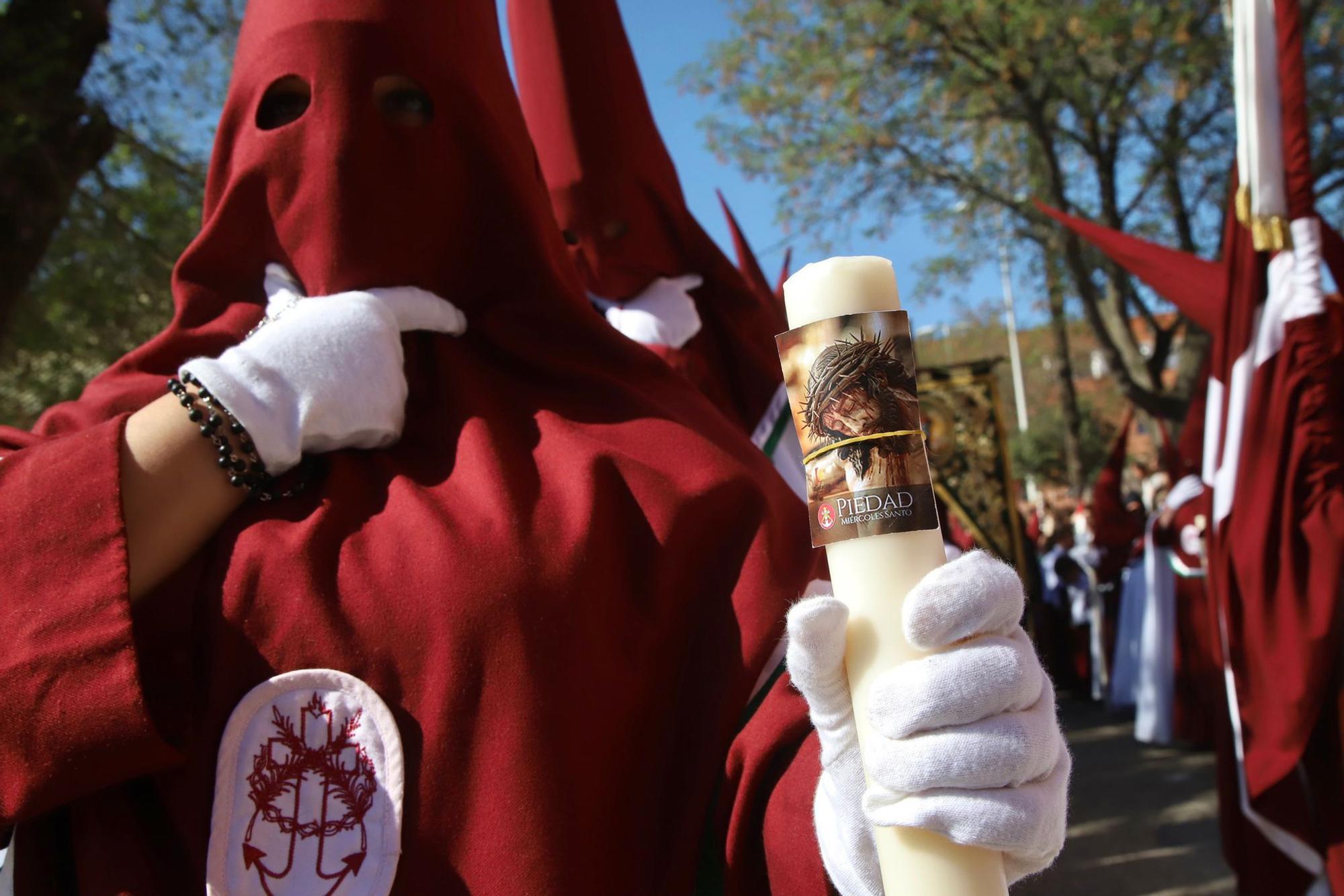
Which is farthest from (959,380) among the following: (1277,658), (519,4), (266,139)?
(266,139)

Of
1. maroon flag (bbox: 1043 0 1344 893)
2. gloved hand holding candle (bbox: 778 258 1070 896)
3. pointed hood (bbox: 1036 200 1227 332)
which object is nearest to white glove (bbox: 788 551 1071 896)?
gloved hand holding candle (bbox: 778 258 1070 896)

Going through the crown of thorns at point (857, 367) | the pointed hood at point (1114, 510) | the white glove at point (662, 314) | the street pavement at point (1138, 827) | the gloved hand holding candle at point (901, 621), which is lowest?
the street pavement at point (1138, 827)

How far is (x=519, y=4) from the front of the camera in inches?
141

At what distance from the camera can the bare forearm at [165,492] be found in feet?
4.39

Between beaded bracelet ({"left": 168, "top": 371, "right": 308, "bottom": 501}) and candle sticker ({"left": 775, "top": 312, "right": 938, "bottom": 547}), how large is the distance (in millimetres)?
802

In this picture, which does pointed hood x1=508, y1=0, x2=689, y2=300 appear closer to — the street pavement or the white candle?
the street pavement

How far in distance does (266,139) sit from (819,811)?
1305 mm

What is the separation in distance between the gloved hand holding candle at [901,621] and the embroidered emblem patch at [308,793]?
2.03 feet

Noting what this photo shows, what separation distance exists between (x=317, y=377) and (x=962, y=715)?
942 millimetres

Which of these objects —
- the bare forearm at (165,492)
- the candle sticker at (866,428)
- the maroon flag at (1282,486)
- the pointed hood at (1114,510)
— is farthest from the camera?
the pointed hood at (1114,510)

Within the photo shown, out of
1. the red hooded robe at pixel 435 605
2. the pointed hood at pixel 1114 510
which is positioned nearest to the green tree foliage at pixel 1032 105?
the pointed hood at pixel 1114 510

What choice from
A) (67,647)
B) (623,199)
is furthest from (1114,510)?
(67,647)

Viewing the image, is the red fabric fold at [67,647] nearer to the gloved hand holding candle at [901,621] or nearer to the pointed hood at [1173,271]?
the gloved hand holding candle at [901,621]

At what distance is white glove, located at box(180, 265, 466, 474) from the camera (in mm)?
1402
